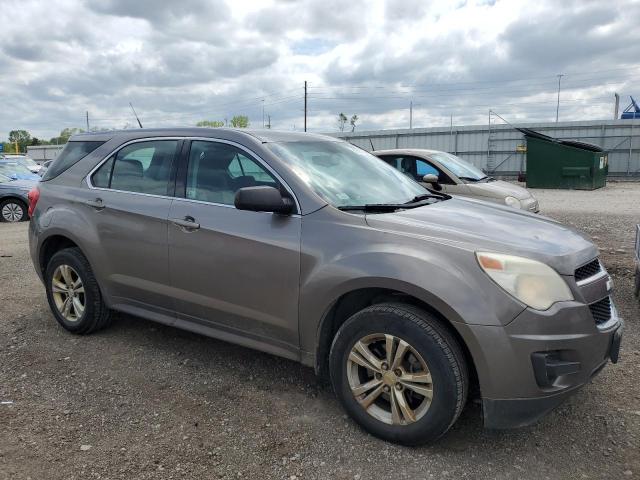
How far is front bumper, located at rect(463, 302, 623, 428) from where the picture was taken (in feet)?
8.41

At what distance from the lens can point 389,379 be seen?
287 cm

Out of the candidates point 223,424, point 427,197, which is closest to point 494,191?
point 427,197

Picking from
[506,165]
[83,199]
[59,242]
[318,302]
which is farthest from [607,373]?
[506,165]

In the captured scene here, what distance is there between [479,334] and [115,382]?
2530 millimetres

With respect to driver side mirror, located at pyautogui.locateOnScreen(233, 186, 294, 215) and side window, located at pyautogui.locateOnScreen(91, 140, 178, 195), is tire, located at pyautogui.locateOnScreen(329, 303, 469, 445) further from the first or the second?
side window, located at pyautogui.locateOnScreen(91, 140, 178, 195)

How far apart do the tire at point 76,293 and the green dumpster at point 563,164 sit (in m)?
19.4

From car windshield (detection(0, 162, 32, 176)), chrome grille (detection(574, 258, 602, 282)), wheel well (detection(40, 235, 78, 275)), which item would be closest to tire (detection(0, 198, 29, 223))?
car windshield (detection(0, 162, 32, 176))

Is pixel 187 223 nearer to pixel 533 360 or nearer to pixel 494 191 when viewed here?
pixel 533 360

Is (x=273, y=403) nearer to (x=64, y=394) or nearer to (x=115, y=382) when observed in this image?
(x=115, y=382)

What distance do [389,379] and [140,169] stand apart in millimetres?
2517

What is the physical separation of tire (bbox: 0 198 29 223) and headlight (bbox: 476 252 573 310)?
13152 mm

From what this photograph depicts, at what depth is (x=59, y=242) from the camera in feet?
15.3

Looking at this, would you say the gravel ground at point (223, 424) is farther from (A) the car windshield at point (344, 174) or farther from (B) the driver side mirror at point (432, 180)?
(B) the driver side mirror at point (432, 180)

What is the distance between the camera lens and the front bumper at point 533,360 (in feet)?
8.41
